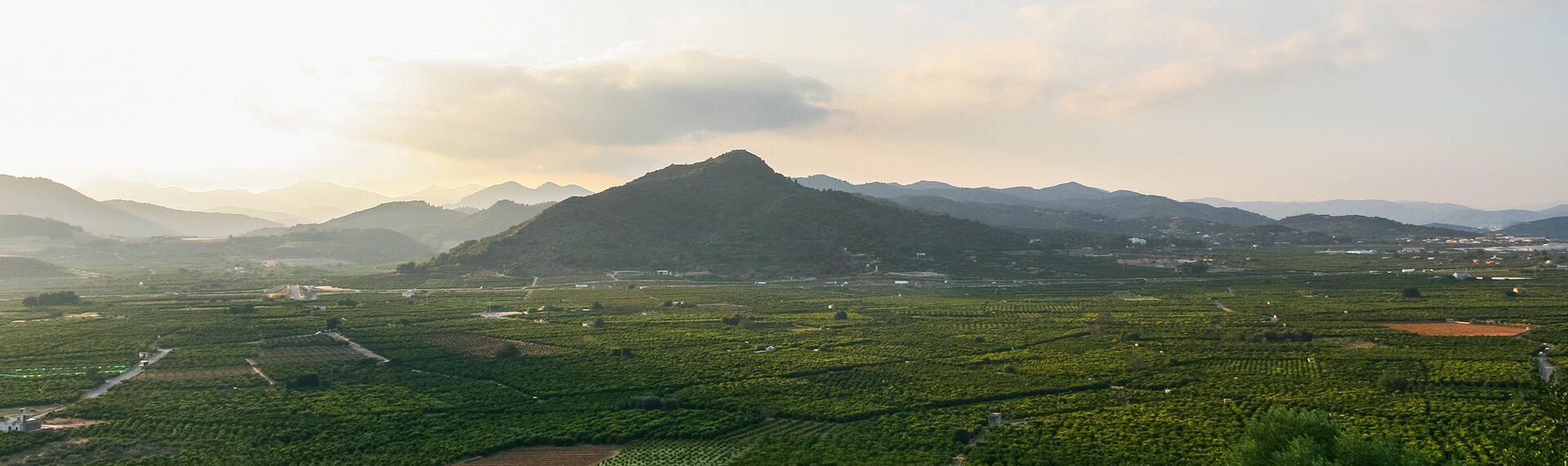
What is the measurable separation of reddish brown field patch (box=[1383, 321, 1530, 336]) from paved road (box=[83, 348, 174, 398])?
12412cm

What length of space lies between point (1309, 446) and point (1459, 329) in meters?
74.4

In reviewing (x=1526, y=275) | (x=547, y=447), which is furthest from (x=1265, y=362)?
(x=1526, y=275)

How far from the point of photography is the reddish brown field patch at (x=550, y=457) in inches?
1647

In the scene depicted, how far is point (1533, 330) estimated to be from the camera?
250 feet

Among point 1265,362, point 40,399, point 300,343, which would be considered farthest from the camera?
point 300,343

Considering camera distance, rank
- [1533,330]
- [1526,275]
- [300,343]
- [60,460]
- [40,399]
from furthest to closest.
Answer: [1526,275] < [300,343] < [1533,330] < [40,399] < [60,460]

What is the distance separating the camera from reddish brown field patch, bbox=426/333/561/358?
247 ft

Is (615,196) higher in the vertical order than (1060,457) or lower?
higher

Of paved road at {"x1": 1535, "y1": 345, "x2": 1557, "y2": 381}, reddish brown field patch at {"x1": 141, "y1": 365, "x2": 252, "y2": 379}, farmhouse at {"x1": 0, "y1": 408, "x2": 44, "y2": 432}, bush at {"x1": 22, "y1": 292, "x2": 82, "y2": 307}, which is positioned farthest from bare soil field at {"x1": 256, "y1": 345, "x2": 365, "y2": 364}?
paved road at {"x1": 1535, "y1": 345, "x2": 1557, "y2": 381}

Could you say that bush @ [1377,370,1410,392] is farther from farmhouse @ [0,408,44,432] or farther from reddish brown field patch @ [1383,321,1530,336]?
farmhouse @ [0,408,44,432]

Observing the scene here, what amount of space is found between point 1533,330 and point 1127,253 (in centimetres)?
12172

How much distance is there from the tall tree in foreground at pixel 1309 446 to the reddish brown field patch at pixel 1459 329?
6292 cm

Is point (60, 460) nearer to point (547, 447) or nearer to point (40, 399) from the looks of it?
point (40, 399)

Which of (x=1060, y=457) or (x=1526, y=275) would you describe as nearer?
(x=1060, y=457)
